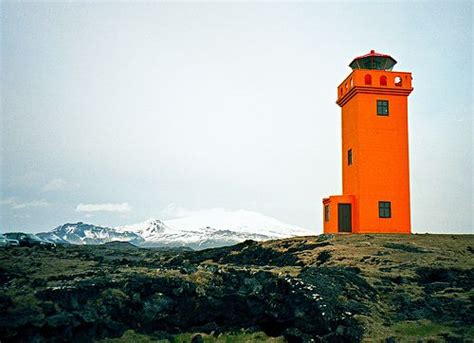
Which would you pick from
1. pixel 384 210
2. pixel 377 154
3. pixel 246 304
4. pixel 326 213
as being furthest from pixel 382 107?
pixel 246 304

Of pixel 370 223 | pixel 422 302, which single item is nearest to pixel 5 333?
pixel 422 302

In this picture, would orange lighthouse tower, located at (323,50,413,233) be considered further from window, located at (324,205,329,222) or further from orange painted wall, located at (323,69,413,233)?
window, located at (324,205,329,222)

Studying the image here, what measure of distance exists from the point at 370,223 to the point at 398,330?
1974cm

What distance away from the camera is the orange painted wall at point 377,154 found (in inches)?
1478

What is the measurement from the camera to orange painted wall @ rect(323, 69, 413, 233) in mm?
37531

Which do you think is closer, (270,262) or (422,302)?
(422,302)

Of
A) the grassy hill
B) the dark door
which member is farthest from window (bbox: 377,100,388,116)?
the grassy hill

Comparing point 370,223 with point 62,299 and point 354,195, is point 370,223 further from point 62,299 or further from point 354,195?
point 62,299

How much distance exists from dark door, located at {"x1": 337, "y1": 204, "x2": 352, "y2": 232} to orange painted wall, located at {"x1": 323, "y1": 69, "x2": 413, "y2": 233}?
362 mm

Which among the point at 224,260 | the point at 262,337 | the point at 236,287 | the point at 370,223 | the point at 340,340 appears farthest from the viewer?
the point at 370,223

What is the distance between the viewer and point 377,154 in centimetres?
3809

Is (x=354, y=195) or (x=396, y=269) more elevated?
(x=354, y=195)

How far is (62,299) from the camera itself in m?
18.3

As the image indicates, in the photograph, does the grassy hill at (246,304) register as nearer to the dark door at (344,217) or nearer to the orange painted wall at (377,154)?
the orange painted wall at (377,154)
